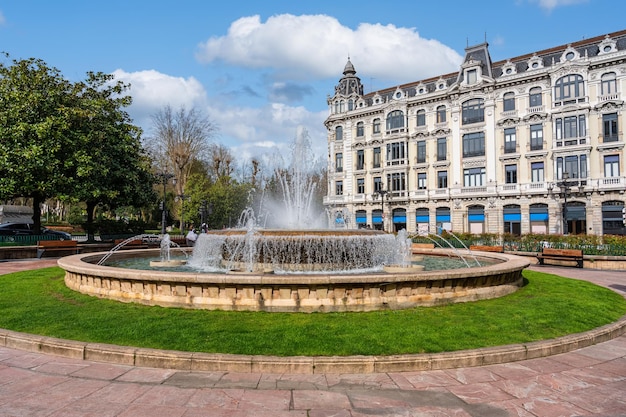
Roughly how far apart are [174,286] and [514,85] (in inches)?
1644

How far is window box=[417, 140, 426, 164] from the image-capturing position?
46.5 metres

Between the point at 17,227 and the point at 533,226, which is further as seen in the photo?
the point at 533,226

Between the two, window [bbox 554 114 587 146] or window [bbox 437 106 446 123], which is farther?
window [bbox 437 106 446 123]

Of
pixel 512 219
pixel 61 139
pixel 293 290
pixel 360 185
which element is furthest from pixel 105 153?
pixel 512 219

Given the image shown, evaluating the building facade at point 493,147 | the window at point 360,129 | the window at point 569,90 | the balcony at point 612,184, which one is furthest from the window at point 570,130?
the window at point 360,129

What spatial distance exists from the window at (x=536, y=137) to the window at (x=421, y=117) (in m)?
11.2

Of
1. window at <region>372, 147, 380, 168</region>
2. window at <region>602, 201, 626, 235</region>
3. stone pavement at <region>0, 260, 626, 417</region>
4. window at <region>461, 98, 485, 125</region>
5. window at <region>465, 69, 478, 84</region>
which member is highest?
window at <region>465, 69, 478, 84</region>

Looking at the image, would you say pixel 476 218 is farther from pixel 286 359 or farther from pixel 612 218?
pixel 286 359

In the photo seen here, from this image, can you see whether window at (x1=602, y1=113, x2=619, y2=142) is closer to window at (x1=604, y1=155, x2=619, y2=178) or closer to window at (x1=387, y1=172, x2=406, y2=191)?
window at (x1=604, y1=155, x2=619, y2=178)

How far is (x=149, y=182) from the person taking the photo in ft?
102

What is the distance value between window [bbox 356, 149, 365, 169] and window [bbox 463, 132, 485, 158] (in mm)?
12439

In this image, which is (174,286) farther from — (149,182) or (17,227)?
(17,227)

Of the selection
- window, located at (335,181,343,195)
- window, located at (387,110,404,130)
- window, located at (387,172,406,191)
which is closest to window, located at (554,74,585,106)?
window, located at (387,110,404,130)

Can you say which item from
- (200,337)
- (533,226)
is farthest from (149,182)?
(533,226)
